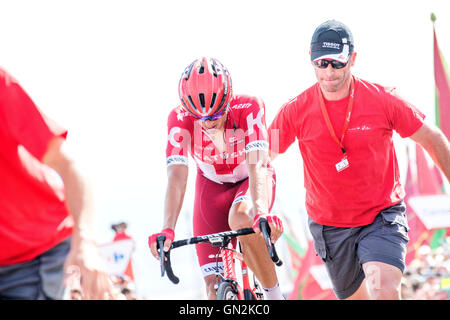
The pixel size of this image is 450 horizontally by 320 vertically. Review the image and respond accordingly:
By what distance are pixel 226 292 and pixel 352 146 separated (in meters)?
1.70

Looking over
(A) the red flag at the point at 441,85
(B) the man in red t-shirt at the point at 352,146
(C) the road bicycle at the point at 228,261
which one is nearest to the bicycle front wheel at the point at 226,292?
(C) the road bicycle at the point at 228,261

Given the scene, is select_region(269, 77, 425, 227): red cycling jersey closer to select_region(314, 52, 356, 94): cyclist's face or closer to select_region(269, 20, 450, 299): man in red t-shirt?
select_region(269, 20, 450, 299): man in red t-shirt

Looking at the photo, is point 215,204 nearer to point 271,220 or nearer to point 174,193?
point 174,193

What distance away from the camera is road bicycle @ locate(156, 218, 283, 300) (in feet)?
15.7

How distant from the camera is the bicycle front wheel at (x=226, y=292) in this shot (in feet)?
15.7

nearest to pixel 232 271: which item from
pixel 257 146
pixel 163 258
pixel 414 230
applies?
pixel 163 258

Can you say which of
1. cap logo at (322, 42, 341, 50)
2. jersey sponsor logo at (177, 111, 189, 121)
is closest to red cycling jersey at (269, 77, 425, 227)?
cap logo at (322, 42, 341, 50)

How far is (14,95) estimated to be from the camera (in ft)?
10.7

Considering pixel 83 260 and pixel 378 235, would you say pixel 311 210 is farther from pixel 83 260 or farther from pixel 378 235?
pixel 83 260

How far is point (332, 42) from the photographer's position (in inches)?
227

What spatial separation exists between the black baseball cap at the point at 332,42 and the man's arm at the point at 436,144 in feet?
2.80

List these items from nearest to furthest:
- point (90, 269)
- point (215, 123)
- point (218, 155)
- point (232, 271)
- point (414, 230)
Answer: point (90, 269)
point (232, 271)
point (215, 123)
point (218, 155)
point (414, 230)

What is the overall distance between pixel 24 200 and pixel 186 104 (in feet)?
7.49
